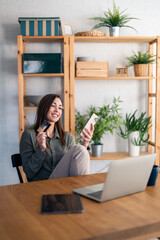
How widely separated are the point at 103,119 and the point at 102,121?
18 cm

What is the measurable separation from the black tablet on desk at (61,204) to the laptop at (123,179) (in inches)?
3.4

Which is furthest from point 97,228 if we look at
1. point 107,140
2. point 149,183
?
point 107,140

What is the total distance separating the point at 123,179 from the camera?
1.34 meters

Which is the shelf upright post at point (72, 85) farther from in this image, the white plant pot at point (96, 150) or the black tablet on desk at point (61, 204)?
the black tablet on desk at point (61, 204)

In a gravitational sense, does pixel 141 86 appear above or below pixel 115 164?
above

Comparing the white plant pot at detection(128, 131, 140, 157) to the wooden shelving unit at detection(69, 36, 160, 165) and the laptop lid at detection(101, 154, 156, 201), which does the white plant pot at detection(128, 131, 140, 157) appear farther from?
the laptop lid at detection(101, 154, 156, 201)

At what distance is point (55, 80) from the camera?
3496mm

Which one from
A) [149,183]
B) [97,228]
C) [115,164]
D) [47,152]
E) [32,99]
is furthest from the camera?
[32,99]

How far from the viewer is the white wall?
3.42 meters

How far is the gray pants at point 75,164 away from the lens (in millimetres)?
1897

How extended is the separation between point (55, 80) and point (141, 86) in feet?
3.48

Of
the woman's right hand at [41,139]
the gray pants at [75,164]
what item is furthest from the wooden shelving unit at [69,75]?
the gray pants at [75,164]

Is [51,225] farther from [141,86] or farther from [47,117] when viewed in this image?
[141,86]

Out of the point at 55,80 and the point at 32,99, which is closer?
the point at 32,99
